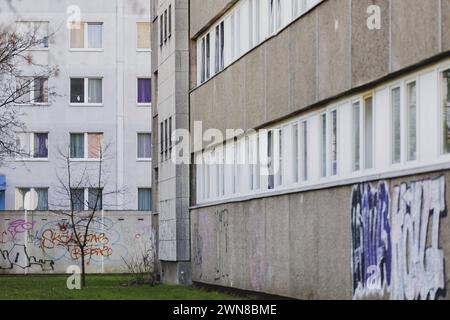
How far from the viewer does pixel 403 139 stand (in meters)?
18.2

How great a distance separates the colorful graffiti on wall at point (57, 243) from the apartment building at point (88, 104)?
34.3 feet

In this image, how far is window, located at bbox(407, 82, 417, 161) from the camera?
17828 millimetres

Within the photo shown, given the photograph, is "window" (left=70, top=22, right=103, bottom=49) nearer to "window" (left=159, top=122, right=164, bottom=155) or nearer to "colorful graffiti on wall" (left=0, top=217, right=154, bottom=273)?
"colorful graffiti on wall" (left=0, top=217, right=154, bottom=273)

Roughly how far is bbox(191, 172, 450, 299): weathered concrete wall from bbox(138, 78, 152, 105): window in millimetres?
36871

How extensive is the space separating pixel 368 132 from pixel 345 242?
5.73 ft

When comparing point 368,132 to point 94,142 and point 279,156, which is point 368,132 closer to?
point 279,156

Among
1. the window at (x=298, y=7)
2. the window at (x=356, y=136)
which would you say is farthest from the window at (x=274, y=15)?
the window at (x=356, y=136)

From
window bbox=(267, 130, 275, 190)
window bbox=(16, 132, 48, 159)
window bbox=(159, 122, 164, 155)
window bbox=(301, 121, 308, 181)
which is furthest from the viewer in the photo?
window bbox=(16, 132, 48, 159)

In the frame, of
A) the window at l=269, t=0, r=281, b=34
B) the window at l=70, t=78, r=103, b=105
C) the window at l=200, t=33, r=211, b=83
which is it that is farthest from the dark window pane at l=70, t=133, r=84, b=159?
the window at l=269, t=0, r=281, b=34

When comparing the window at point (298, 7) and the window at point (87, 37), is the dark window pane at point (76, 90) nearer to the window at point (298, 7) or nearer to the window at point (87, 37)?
the window at point (87, 37)

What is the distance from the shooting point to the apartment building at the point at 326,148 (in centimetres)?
1702

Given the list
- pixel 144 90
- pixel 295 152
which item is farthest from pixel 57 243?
pixel 295 152
